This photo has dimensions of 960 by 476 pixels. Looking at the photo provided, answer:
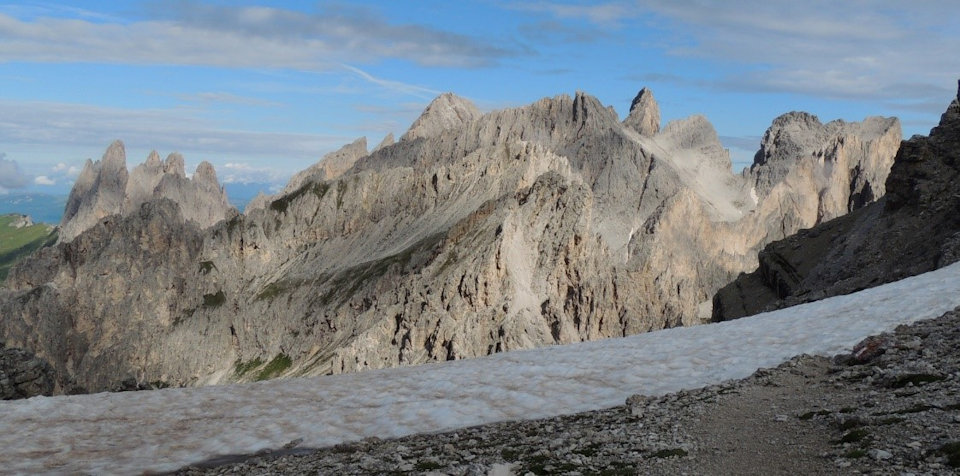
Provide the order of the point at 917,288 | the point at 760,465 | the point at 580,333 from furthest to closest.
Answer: the point at 580,333 → the point at 917,288 → the point at 760,465

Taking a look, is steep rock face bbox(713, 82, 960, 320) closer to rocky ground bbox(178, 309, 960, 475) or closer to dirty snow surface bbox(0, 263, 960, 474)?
dirty snow surface bbox(0, 263, 960, 474)

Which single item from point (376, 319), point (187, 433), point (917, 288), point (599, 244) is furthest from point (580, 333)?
point (187, 433)

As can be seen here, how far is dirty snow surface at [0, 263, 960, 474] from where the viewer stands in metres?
21.0

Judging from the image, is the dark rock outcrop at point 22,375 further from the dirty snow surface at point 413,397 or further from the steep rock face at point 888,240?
the steep rock face at point 888,240

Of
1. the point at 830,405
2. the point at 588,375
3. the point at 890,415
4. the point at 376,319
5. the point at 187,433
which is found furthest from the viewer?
the point at 376,319

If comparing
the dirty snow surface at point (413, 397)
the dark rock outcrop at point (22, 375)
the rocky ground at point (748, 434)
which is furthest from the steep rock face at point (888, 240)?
the dark rock outcrop at point (22, 375)

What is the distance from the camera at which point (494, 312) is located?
134 m

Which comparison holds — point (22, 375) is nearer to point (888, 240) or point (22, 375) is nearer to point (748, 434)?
point (748, 434)

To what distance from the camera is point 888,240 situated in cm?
5500

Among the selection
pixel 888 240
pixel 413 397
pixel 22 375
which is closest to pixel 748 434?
pixel 413 397

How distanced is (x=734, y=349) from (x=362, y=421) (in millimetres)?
12740

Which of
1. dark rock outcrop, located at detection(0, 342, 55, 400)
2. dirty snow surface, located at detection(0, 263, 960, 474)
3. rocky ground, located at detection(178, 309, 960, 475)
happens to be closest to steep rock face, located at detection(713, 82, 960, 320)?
dirty snow surface, located at detection(0, 263, 960, 474)

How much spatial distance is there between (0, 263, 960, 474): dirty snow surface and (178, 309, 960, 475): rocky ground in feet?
4.64

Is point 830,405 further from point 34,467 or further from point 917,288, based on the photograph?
point 34,467
